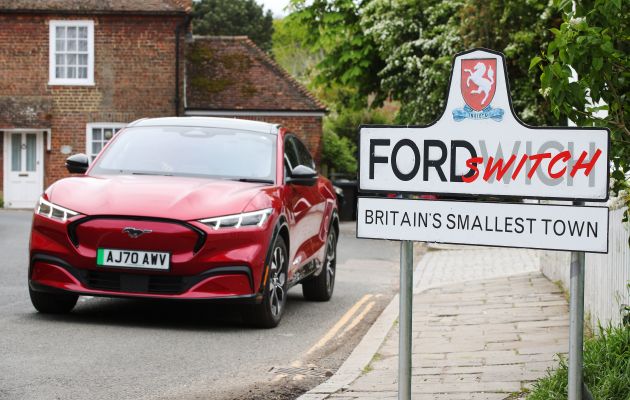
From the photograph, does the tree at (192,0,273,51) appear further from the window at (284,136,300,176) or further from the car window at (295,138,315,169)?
the window at (284,136,300,176)

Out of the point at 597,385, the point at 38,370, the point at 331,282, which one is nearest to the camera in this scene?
the point at 597,385

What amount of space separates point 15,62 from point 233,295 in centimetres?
2760

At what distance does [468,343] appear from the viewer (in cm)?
795

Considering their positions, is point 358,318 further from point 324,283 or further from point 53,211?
point 53,211

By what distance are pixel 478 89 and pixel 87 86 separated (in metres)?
30.6

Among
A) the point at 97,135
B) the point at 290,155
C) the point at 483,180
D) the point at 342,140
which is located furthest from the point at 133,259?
the point at 342,140

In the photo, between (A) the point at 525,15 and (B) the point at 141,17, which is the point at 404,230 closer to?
(A) the point at 525,15

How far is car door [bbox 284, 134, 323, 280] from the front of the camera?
369 inches

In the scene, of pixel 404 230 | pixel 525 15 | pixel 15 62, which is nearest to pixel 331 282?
pixel 404 230

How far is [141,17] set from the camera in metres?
33.5

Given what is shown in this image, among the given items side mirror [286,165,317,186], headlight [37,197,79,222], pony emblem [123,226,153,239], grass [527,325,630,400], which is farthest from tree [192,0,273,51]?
grass [527,325,630,400]

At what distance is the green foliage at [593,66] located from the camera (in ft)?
16.2

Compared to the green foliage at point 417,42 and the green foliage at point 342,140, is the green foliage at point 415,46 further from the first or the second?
the green foliage at point 342,140

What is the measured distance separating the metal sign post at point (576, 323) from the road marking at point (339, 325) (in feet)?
12.9
